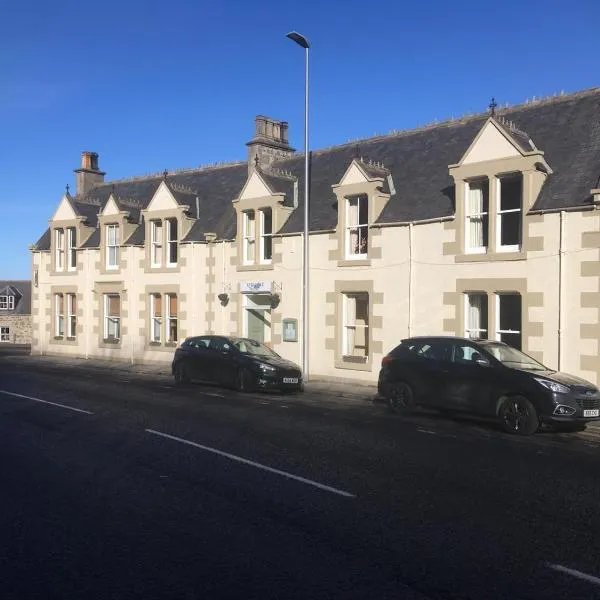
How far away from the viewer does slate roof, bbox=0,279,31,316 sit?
217 ft

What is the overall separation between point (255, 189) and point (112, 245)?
30.4 ft

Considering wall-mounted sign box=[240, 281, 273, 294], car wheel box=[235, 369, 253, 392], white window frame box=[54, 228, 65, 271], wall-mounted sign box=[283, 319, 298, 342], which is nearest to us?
car wheel box=[235, 369, 253, 392]

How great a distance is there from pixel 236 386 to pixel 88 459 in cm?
961

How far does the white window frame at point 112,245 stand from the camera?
30.2 metres

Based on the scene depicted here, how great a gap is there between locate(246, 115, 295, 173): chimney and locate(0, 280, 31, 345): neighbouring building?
4272 cm

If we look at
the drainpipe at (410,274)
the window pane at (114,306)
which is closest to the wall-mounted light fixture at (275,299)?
the drainpipe at (410,274)

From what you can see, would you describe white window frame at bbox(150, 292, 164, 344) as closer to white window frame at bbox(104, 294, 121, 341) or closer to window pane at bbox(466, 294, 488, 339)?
white window frame at bbox(104, 294, 121, 341)

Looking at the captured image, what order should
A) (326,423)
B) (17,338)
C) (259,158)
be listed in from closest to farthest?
(326,423), (259,158), (17,338)

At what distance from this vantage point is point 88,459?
9.49 m

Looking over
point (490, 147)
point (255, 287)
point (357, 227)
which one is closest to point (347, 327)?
point (357, 227)

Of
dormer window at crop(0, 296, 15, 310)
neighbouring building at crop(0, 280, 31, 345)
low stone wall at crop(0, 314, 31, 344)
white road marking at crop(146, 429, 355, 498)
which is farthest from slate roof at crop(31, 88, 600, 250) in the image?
dormer window at crop(0, 296, 15, 310)

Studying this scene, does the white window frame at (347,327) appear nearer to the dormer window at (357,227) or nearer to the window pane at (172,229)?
the dormer window at (357,227)

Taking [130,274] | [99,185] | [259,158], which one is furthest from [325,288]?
[99,185]

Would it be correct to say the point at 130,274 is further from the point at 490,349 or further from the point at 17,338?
the point at 17,338
